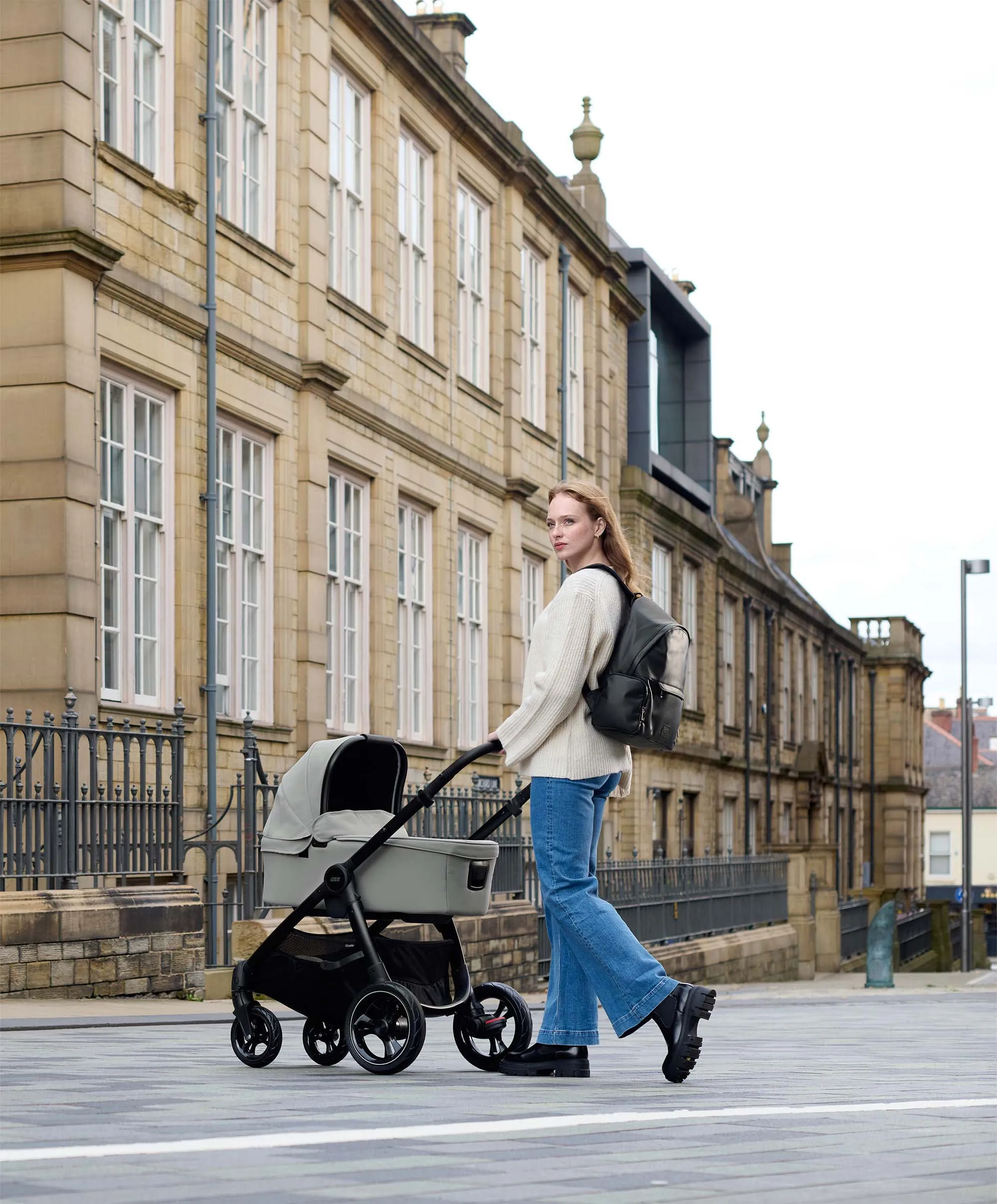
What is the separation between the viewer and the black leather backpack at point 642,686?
6750 mm

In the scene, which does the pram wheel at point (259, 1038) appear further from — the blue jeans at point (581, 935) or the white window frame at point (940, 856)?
the white window frame at point (940, 856)

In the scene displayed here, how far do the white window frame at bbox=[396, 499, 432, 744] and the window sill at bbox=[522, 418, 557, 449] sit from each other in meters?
3.95

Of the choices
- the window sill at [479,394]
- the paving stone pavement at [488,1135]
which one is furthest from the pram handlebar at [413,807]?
the window sill at [479,394]

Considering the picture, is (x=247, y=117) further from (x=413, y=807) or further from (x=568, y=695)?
(x=568, y=695)

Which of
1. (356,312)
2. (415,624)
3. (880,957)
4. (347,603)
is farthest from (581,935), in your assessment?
(880,957)

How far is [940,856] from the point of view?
98875 mm

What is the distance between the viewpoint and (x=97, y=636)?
53.3 feet

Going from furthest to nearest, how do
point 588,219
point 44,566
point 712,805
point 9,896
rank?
point 712,805, point 588,219, point 44,566, point 9,896

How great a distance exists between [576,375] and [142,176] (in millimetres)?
14524

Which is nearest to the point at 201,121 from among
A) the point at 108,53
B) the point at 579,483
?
the point at 108,53

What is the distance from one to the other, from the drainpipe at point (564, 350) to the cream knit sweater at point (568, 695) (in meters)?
22.5

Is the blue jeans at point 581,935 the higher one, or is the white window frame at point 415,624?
the white window frame at point 415,624

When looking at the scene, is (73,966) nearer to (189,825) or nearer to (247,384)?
(189,825)

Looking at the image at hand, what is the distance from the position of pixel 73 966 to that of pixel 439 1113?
7.11 metres
